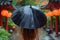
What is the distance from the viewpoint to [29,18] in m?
3.02

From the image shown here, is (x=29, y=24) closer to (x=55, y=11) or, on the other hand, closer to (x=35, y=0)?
(x=55, y=11)

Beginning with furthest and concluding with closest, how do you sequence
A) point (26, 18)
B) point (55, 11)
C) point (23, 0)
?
1. point (23, 0)
2. point (55, 11)
3. point (26, 18)

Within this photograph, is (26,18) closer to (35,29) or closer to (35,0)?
(35,29)

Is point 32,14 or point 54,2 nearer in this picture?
point 32,14

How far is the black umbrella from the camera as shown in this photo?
2973 mm

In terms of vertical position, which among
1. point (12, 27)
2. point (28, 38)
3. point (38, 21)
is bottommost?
point (12, 27)

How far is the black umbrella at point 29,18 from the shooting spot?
9.75 feet

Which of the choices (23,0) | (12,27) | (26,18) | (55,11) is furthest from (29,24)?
(23,0)

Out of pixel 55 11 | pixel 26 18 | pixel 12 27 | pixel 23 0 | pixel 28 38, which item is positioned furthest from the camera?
pixel 23 0

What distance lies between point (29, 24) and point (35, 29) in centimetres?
15

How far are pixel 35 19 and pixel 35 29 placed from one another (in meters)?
0.17

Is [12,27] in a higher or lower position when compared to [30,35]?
lower

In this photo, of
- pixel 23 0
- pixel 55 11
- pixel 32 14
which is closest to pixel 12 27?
pixel 55 11

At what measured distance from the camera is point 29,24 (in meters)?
3.00
